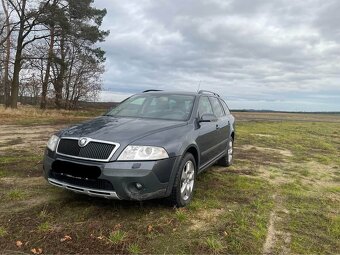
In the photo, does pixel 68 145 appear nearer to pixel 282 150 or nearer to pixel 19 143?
pixel 19 143

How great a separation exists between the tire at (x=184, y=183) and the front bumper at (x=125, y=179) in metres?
0.19

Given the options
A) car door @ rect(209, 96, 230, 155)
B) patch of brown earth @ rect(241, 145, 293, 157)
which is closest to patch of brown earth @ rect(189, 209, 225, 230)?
car door @ rect(209, 96, 230, 155)

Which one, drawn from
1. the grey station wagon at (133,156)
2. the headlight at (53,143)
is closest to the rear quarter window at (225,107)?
the grey station wagon at (133,156)

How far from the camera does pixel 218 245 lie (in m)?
3.73

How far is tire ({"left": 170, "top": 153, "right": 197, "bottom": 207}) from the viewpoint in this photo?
4598mm

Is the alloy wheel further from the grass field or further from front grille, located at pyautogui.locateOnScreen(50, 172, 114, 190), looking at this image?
front grille, located at pyautogui.locateOnScreen(50, 172, 114, 190)

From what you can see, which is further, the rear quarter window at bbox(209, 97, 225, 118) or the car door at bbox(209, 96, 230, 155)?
the rear quarter window at bbox(209, 97, 225, 118)

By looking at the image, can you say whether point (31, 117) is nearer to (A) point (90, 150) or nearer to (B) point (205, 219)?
(A) point (90, 150)

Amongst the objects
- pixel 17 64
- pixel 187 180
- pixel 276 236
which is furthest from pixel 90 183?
pixel 17 64

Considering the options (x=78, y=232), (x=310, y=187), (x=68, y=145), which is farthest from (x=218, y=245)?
(x=310, y=187)

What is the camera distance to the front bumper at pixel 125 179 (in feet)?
13.5

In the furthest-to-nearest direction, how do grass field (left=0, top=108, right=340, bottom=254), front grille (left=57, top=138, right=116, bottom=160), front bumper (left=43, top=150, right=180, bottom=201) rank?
1. front grille (left=57, top=138, right=116, bottom=160)
2. front bumper (left=43, top=150, right=180, bottom=201)
3. grass field (left=0, top=108, right=340, bottom=254)

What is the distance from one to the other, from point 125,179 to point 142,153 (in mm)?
371

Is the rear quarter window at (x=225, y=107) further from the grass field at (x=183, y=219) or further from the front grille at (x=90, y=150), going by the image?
the front grille at (x=90, y=150)
